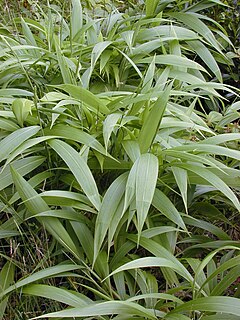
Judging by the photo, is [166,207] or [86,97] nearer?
[166,207]

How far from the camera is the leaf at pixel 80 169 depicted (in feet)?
4.57

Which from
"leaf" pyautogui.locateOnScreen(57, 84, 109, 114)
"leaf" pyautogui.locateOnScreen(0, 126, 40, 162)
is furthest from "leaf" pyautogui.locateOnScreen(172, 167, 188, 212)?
"leaf" pyautogui.locateOnScreen(0, 126, 40, 162)

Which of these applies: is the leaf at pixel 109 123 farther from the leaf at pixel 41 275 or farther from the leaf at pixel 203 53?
the leaf at pixel 203 53

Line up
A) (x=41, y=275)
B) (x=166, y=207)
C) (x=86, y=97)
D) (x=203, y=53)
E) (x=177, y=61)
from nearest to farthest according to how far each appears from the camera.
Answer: (x=41, y=275) → (x=166, y=207) → (x=86, y=97) → (x=177, y=61) → (x=203, y=53)

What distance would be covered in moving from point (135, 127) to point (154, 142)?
0.26 ft

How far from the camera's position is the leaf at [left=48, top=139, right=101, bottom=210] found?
54.8 inches

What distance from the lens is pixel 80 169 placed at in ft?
4.70

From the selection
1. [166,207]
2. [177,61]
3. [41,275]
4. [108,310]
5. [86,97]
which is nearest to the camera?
[108,310]

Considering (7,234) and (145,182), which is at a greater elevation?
(145,182)

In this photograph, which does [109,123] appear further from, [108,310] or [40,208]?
[108,310]

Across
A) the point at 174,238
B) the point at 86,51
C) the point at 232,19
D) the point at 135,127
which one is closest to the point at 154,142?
the point at 135,127

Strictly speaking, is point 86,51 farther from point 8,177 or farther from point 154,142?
point 8,177

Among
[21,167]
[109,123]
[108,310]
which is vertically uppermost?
[109,123]

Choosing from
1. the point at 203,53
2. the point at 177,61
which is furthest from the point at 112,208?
the point at 203,53
